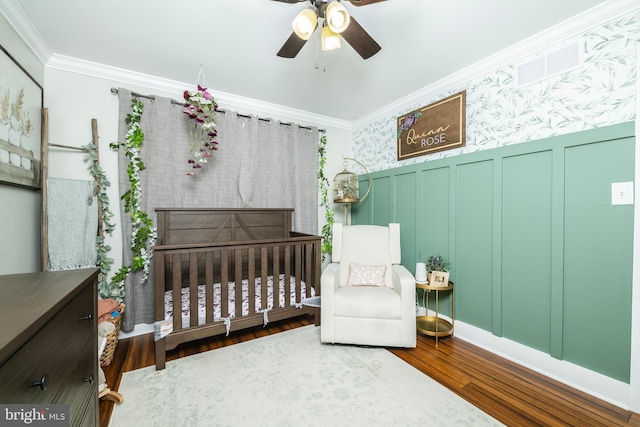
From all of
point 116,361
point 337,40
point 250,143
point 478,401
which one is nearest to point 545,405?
point 478,401

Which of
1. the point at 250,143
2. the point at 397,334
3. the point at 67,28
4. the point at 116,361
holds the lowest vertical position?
the point at 116,361

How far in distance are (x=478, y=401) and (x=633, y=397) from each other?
2.87 feet

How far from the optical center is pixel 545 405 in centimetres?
158

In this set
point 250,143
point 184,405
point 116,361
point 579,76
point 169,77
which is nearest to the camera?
point 184,405

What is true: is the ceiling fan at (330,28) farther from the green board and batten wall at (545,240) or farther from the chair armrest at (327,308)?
the chair armrest at (327,308)

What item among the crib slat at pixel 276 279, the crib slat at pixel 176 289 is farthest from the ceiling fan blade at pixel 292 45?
the crib slat at pixel 176 289

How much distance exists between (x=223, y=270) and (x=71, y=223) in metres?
1.26

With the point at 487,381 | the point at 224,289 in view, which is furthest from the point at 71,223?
the point at 487,381

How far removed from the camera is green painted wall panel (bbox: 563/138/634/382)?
62.7 inches

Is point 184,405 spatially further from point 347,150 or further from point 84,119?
point 347,150

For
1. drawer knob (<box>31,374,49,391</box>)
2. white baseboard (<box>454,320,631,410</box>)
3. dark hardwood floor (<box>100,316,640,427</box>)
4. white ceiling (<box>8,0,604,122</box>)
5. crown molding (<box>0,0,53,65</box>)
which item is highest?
white ceiling (<box>8,0,604,122</box>)

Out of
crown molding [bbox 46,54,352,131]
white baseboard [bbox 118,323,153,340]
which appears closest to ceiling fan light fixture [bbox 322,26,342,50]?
crown molding [bbox 46,54,352,131]

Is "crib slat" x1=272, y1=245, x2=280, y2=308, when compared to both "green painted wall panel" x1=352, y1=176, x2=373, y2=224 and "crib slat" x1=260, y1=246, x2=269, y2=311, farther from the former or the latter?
"green painted wall panel" x1=352, y1=176, x2=373, y2=224

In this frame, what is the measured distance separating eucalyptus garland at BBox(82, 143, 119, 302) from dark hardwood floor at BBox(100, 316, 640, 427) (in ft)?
1.60
